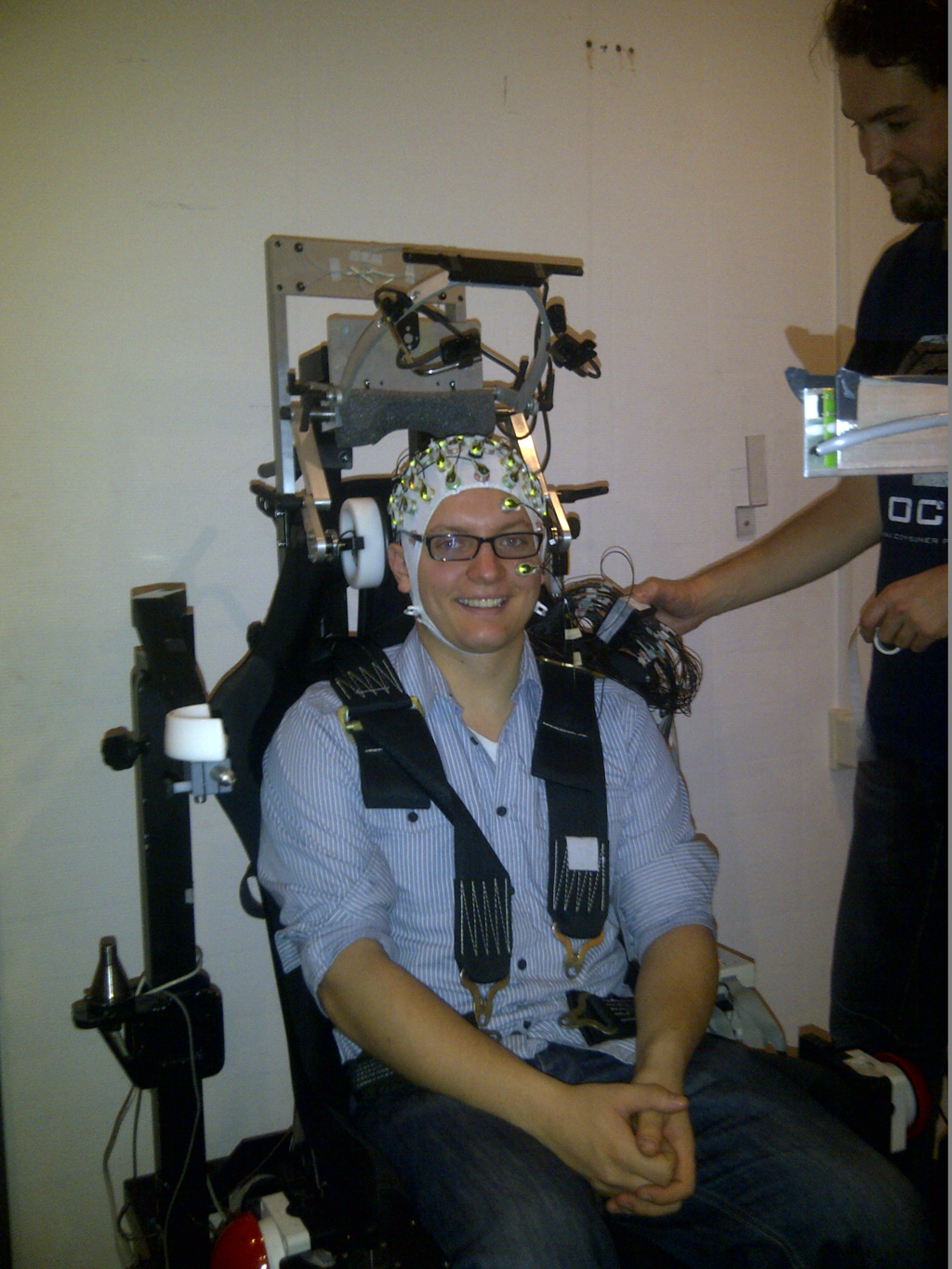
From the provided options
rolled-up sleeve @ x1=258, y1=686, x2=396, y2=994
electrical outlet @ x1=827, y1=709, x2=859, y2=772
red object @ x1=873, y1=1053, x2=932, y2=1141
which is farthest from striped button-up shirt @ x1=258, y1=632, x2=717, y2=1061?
electrical outlet @ x1=827, y1=709, x2=859, y2=772

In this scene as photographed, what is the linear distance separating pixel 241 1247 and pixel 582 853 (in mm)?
725

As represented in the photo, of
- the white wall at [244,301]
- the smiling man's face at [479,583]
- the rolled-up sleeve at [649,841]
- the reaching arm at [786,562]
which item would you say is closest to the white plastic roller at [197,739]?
the smiling man's face at [479,583]

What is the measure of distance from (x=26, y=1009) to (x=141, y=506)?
1.09m

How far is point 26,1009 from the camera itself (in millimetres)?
2010

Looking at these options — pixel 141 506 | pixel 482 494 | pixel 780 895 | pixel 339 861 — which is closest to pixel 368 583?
pixel 482 494

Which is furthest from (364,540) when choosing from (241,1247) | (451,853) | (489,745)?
(241,1247)

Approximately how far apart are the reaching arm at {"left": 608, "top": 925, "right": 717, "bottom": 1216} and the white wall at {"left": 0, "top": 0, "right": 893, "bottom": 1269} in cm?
109

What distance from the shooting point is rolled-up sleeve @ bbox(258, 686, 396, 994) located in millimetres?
1391

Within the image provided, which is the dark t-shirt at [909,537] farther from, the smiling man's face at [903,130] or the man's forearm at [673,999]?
the man's forearm at [673,999]

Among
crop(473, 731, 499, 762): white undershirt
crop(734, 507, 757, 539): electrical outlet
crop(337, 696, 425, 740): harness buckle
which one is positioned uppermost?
crop(734, 507, 757, 539): electrical outlet

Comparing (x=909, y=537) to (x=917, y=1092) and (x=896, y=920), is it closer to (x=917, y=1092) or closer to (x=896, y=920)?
(x=896, y=920)

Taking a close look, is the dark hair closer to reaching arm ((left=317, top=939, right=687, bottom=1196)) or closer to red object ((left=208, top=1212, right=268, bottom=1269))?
reaching arm ((left=317, top=939, right=687, bottom=1196))

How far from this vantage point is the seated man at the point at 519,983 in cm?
121

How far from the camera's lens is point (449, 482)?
5.27 feet
